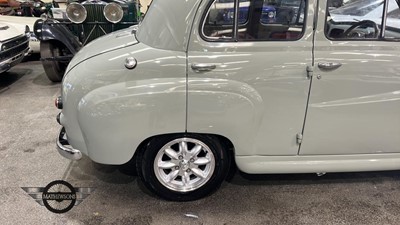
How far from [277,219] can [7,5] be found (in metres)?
9.59

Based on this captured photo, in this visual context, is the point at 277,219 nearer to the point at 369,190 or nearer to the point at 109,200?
the point at 369,190

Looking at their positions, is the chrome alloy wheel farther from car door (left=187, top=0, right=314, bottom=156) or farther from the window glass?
the window glass

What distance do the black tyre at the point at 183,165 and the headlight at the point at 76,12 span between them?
142 inches

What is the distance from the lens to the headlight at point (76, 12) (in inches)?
206

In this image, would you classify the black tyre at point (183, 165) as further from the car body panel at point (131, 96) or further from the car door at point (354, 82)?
the car door at point (354, 82)

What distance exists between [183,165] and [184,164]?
12 millimetres

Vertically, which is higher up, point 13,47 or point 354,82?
point 354,82

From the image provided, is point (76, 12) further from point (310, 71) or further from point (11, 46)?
point (310, 71)

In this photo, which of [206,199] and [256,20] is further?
[206,199]

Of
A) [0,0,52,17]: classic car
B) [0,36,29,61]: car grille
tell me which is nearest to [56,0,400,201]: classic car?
[0,36,29,61]: car grille

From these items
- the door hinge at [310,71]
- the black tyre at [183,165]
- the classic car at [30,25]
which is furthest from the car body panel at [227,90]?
the classic car at [30,25]

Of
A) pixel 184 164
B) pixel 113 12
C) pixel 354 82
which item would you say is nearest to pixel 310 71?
pixel 354 82

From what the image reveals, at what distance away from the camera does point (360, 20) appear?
8.34 ft

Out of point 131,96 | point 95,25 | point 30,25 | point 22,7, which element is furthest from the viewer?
point 22,7
